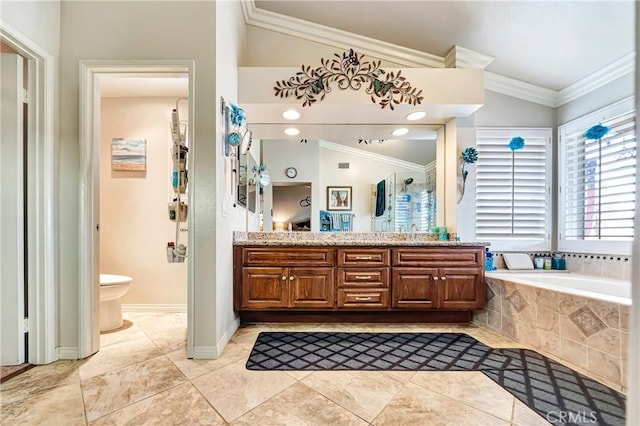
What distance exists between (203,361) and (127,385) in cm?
44

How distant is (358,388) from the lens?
5.31 ft

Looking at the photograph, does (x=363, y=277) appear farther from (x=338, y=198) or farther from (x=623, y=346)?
(x=623, y=346)

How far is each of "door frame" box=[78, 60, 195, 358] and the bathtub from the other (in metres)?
2.67

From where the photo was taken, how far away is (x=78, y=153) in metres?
1.98

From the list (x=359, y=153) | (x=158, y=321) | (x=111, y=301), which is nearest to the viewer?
(x=111, y=301)

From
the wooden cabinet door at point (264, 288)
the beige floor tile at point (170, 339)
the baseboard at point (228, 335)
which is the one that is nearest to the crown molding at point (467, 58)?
the wooden cabinet door at point (264, 288)

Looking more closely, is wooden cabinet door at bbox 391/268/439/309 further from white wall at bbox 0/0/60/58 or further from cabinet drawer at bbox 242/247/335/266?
white wall at bbox 0/0/60/58

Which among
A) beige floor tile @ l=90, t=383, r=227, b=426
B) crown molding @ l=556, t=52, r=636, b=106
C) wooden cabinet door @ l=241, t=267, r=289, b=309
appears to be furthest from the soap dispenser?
beige floor tile @ l=90, t=383, r=227, b=426

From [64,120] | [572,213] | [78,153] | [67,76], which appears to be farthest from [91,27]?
[572,213]

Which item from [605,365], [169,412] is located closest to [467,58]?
[605,365]

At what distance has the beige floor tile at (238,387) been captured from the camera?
1.44 m

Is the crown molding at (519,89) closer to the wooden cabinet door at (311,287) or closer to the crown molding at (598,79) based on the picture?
the crown molding at (598,79)

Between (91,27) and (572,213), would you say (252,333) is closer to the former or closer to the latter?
(91,27)

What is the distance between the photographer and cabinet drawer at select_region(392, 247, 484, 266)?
268 centimetres
